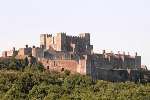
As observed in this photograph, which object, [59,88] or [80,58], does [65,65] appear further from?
[59,88]

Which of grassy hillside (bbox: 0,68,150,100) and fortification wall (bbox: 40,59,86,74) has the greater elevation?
fortification wall (bbox: 40,59,86,74)

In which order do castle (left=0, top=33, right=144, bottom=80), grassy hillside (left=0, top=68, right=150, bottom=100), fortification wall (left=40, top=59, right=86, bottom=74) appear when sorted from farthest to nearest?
castle (left=0, top=33, right=144, bottom=80), fortification wall (left=40, top=59, right=86, bottom=74), grassy hillside (left=0, top=68, right=150, bottom=100)

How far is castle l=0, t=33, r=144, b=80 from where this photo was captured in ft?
167

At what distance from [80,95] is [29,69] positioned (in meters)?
7.39

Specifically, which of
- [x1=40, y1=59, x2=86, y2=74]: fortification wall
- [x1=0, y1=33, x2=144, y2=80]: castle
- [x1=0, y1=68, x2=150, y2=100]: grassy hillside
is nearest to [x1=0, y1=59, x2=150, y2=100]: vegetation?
[x1=0, y1=68, x2=150, y2=100]: grassy hillside

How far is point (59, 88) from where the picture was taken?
4406 cm

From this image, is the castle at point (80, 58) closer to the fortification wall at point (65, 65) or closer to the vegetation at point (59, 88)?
the fortification wall at point (65, 65)

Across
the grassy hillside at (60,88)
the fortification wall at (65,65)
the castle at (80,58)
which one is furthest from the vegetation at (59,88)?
the castle at (80,58)

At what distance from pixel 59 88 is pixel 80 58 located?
9.02 metres

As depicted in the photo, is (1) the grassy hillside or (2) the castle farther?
(2) the castle

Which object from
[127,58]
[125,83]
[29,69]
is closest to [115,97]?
[125,83]

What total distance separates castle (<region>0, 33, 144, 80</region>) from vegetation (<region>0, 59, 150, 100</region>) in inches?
88.3

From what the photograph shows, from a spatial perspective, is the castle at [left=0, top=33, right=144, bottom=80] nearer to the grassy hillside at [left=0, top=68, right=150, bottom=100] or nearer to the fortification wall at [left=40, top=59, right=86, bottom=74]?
the fortification wall at [left=40, top=59, right=86, bottom=74]

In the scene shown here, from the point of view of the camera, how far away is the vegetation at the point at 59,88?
42.4 metres
